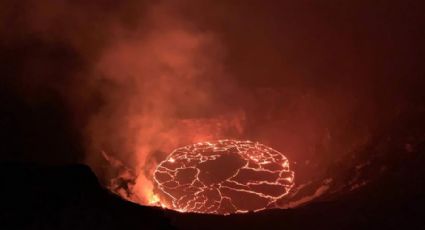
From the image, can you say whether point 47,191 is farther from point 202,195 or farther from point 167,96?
point 167,96

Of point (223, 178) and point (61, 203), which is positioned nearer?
point (61, 203)

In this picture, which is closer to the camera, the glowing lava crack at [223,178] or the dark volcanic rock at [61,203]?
the dark volcanic rock at [61,203]

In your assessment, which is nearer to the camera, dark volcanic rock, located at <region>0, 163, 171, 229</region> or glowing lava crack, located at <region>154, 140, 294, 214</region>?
dark volcanic rock, located at <region>0, 163, 171, 229</region>

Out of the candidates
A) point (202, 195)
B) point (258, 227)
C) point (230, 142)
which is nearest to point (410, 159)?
point (258, 227)

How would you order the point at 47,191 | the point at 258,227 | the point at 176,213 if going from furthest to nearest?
the point at 176,213, the point at 258,227, the point at 47,191

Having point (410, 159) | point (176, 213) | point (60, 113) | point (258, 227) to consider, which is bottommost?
point (258, 227)

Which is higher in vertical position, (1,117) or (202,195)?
(1,117)

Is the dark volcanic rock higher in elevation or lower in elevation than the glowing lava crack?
lower

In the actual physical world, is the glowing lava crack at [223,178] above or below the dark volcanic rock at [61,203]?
above
